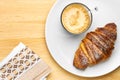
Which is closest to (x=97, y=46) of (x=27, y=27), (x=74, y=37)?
(x=74, y=37)

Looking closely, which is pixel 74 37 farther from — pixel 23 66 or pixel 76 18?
pixel 23 66

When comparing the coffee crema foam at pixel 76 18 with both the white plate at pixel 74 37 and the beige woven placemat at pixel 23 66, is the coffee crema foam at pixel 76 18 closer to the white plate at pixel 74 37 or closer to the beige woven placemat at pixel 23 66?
the white plate at pixel 74 37

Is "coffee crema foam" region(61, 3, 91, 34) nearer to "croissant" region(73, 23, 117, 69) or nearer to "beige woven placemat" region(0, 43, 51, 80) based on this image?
"croissant" region(73, 23, 117, 69)

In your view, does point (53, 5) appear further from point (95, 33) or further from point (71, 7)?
point (95, 33)

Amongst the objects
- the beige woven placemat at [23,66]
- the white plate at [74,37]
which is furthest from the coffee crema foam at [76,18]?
the beige woven placemat at [23,66]

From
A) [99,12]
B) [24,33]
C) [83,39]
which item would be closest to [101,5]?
[99,12]
